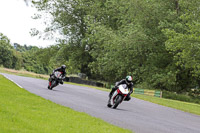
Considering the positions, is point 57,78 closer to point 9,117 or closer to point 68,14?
point 9,117

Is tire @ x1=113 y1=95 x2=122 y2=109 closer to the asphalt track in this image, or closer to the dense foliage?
the asphalt track

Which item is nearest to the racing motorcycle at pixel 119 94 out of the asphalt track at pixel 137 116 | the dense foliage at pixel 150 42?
the asphalt track at pixel 137 116

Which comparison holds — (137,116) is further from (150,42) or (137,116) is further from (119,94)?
(150,42)

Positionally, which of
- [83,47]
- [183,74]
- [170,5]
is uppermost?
[170,5]

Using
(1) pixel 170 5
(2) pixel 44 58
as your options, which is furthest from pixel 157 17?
(2) pixel 44 58

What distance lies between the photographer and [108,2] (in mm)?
50406

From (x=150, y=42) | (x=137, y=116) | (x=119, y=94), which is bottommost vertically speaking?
(x=137, y=116)

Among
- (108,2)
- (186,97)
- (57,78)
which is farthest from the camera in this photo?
(108,2)

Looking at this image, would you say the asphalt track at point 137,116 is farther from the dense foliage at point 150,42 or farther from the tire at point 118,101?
the dense foliage at point 150,42

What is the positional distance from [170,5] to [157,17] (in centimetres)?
192

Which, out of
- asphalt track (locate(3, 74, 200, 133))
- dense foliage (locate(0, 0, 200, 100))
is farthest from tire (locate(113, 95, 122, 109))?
dense foliage (locate(0, 0, 200, 100))

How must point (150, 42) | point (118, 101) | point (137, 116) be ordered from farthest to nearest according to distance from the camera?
point (150, 42) → point (118, 101) → point (137, 116)

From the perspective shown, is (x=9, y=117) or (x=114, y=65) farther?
(x=114, y=65)

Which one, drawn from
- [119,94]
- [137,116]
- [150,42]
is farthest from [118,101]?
[150,42]
